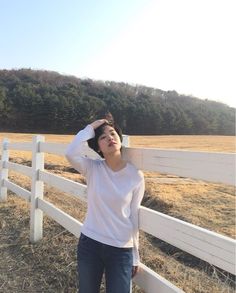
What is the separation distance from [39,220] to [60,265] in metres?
1.15

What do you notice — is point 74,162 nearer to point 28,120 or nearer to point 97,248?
point 97,248

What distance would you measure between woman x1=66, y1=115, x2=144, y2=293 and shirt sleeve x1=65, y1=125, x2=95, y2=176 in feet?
0.17

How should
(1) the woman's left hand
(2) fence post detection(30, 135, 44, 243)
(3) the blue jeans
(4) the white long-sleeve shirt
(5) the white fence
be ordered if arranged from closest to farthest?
(5) the white fence < (3) the blue jeans < (4) the white long-sleeve shirt < (1) the woman's left hand < (2) fence post detection(30, 135, 44, 243)

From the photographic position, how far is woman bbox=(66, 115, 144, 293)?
119 inches

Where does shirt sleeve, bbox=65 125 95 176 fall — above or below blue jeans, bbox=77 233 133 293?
above

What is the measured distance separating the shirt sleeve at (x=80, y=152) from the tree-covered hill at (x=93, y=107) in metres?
61.0

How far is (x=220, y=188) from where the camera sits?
11.2m

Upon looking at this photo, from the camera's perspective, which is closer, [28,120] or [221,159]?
[221,159]

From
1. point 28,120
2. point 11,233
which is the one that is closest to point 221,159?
point 11,233

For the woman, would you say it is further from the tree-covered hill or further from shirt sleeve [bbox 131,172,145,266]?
the tree-covered hill

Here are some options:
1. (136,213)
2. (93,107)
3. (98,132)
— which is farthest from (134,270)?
(93,107)

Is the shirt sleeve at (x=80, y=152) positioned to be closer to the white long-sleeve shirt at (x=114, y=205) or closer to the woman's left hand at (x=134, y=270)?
the white long-sleeve shirt at (x=114, y=205)

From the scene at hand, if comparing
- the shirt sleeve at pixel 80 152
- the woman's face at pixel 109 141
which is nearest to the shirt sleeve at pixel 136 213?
the woman's face at pixel 109 141

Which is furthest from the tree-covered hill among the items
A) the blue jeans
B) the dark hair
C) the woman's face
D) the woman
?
the blue jeans
